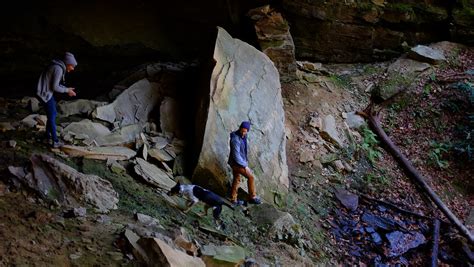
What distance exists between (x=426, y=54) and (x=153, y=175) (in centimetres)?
876

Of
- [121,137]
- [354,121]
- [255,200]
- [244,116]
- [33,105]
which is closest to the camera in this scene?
[255,200]

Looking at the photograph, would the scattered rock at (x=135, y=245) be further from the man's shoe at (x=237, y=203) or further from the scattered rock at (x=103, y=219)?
the man's shoe at (x=237, y=203)

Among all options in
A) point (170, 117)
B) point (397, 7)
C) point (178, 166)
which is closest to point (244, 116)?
point (170, 117)

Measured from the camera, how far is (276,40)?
37.2 ft

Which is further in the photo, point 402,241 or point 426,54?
point 426,54

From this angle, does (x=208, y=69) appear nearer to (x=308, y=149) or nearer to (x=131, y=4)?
(x=308, y=149)

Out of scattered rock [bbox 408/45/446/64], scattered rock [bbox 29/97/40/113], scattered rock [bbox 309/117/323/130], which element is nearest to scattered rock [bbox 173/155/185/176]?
scattered rock [bbox 29/97/40/113]

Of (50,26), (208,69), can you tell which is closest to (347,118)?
(208,69)

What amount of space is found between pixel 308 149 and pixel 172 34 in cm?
656

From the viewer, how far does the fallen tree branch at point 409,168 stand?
865 centimetres

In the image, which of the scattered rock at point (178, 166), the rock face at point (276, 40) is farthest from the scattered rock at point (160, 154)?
the rock face at point (276, 40)

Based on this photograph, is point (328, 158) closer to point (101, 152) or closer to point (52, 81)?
point (101, 152)

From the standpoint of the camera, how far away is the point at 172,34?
14.0 meters

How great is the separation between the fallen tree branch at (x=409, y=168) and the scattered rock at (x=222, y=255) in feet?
16.4
